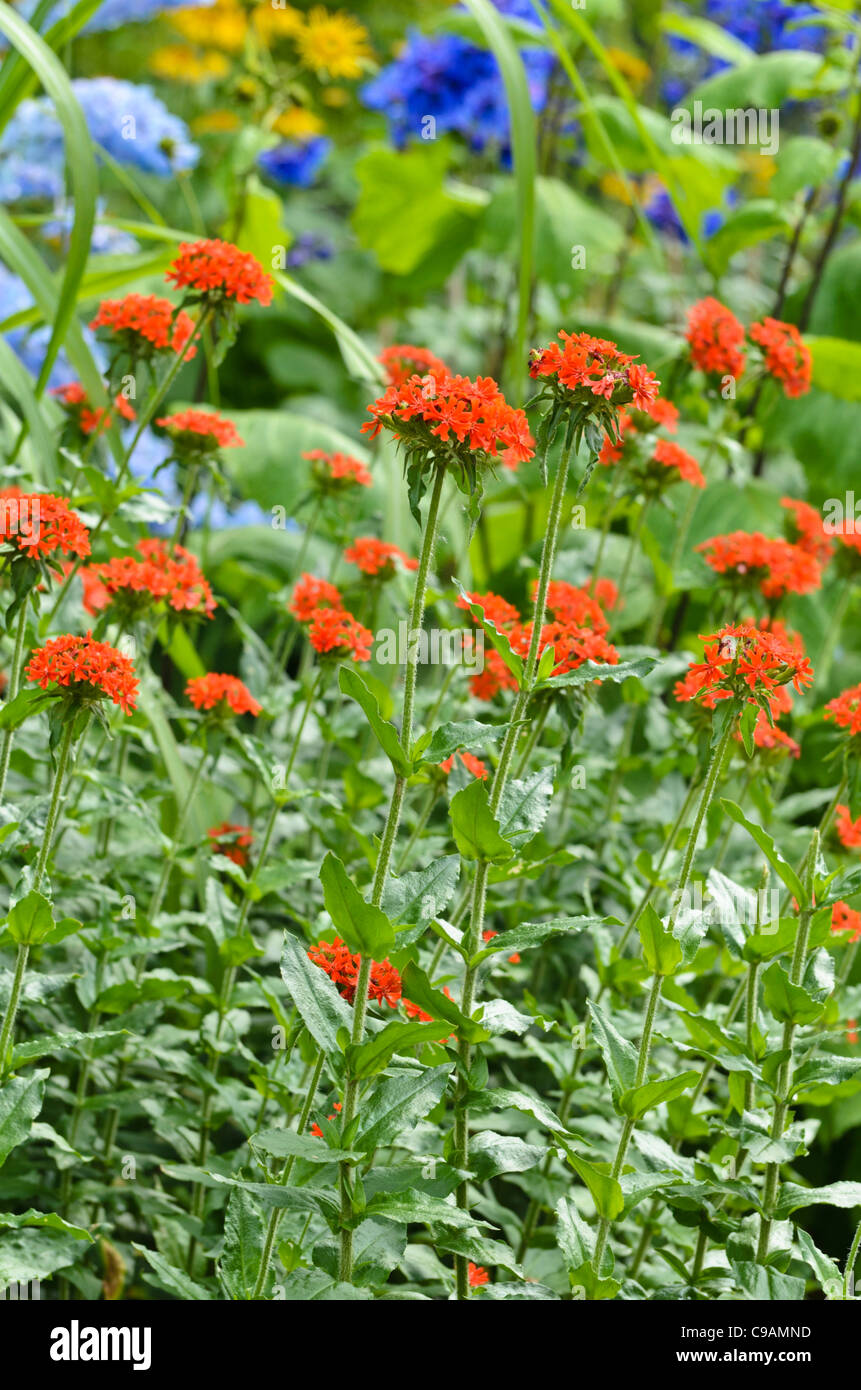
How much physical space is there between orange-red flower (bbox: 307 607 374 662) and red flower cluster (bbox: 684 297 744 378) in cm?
71

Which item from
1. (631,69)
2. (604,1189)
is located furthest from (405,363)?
(631,69)

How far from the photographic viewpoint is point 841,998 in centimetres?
192

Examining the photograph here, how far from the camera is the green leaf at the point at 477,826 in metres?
1.30

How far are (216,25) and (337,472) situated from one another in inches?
142

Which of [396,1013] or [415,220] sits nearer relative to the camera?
[396,1013]

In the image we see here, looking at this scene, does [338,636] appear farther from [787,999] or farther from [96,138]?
[96,138]

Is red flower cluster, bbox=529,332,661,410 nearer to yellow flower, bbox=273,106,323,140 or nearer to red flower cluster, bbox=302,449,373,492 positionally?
red flower cluster, bbox=302,449,373,492

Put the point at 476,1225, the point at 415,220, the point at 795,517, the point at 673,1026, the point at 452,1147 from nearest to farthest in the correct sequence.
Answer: the point at 476,1225 < the point at 452,1147 < the point at 673,1026 < the point at 795,517 < the point at 415,220

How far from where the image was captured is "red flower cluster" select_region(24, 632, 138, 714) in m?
1.36

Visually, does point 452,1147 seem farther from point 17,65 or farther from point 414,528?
point 414,528

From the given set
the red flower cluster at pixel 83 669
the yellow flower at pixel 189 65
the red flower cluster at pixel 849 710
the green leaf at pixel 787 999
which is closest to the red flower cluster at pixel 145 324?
the red flower cluster at pixel 83 669

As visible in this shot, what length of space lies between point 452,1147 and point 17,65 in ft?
4.50

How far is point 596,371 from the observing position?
1295 millimetres
